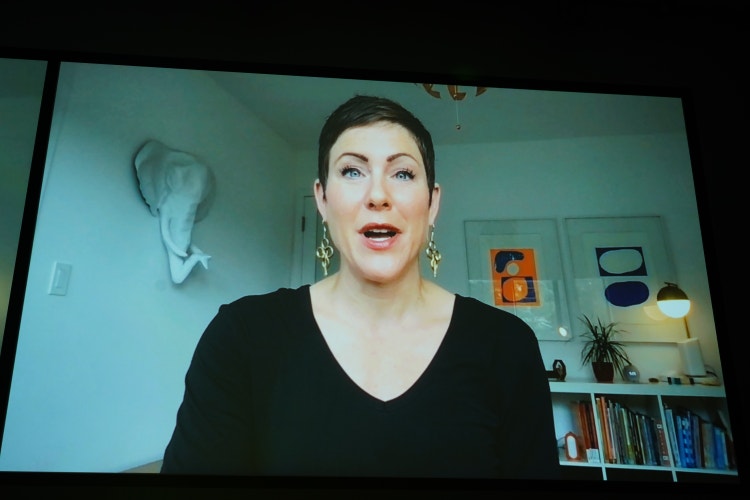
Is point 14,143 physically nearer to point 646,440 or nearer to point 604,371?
point 604,371

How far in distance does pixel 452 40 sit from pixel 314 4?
0.56 m

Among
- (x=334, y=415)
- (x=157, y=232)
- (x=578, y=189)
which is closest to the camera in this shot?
(x=334, y=415)

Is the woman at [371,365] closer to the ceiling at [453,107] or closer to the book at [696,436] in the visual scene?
the ceiling at [453,107]

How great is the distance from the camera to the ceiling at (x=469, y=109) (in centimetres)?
143

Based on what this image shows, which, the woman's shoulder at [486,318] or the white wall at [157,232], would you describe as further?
the woman's shoulder at [486,318]

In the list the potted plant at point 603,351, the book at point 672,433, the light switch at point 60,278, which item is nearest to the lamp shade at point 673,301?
the potted plant at point 603,351

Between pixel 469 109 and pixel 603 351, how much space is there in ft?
2.99

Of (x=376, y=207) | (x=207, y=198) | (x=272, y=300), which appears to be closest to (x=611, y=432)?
(x=376, y=207)

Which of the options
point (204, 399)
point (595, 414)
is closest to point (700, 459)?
point (595, 414)

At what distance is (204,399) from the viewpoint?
3.96 feet

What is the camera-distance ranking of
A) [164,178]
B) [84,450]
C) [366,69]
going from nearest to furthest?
[84,450] → [164,178] → [366,69]

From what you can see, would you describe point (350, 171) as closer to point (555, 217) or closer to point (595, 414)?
point (555, 217)

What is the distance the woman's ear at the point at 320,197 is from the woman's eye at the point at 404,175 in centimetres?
25

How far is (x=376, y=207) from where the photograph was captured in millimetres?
1307
